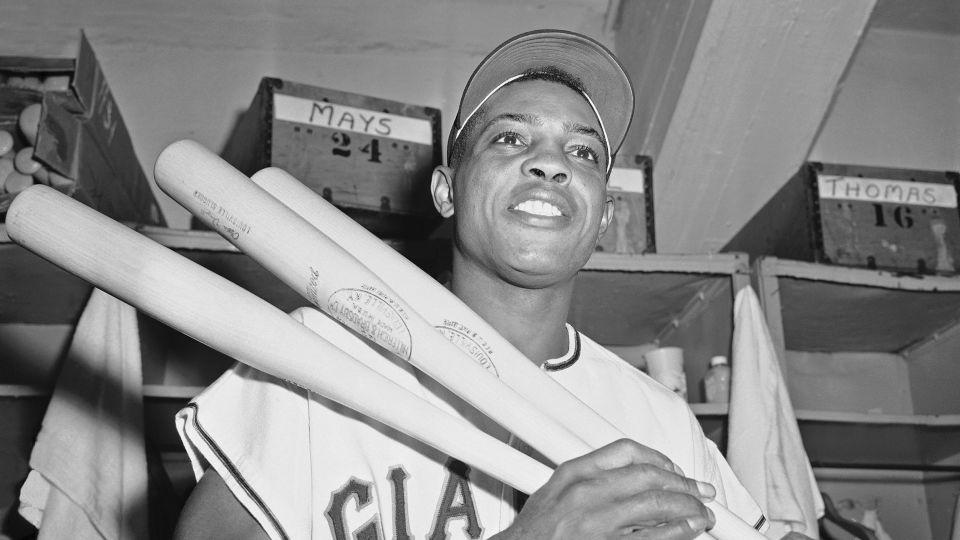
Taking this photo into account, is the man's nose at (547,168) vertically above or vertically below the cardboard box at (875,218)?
below

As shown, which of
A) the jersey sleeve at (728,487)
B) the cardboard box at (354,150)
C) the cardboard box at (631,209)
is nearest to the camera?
the jersey sleeve at (728,487)

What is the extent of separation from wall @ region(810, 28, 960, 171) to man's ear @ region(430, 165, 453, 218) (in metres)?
1.80

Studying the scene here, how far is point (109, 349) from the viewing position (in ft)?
6.22

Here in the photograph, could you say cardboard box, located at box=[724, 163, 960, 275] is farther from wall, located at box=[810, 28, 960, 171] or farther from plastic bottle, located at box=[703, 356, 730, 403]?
wall, located at box=[810, 28, 960, 171]

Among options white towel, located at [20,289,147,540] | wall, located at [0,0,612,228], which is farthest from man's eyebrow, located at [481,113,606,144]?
wall, located at [0,0,612,228]

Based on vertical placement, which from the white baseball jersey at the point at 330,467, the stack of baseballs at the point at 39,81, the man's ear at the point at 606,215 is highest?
the stack of baseballs at the point at 39,81

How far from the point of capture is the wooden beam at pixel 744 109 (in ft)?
8.35

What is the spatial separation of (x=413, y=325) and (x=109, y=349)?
104 centimetres

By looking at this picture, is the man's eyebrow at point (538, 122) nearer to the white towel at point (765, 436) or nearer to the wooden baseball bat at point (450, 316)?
the wooden baseball bat at point (450, 316)

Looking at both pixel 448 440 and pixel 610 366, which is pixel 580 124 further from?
pixel 448 440

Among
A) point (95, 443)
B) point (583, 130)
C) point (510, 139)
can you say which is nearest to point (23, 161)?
point (95, 443)

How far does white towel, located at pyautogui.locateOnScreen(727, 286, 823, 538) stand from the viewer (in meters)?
1.91

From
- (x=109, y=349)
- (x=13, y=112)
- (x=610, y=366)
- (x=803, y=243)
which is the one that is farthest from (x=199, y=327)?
(x=803, y=243)

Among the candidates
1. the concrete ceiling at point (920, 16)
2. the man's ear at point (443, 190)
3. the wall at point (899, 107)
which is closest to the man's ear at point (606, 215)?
the man's ear at point (443, 190)
